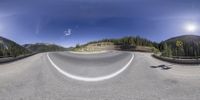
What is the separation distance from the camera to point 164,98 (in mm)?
4504

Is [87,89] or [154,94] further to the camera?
[87,89]

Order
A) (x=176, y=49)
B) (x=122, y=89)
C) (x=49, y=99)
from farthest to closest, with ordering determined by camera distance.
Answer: (x=176, y=49) < (x=122, y=89) < (x=49, y=99)

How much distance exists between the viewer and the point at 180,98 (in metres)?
4.53

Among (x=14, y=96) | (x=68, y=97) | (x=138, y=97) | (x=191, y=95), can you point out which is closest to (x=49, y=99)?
(x=68, y=97)

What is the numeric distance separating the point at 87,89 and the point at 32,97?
145 cm

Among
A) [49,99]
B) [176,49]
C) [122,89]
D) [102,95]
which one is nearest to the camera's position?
[49,99]

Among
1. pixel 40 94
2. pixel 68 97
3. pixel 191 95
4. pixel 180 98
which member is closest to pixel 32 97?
pixel 40 94

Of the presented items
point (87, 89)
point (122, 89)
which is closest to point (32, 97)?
point (87, 89)

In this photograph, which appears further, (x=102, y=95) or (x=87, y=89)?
(x=87, y=89)

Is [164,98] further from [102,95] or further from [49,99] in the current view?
[49,99]

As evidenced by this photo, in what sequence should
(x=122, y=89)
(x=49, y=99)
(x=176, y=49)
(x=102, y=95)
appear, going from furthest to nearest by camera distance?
(x=176, y=49) < (x=122, y=89) < (x=102, y=95) < (x=49, y=99)

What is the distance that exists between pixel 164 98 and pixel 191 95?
76cm

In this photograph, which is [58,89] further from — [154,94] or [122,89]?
[154,94]

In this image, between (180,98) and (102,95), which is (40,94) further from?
(180,98)
